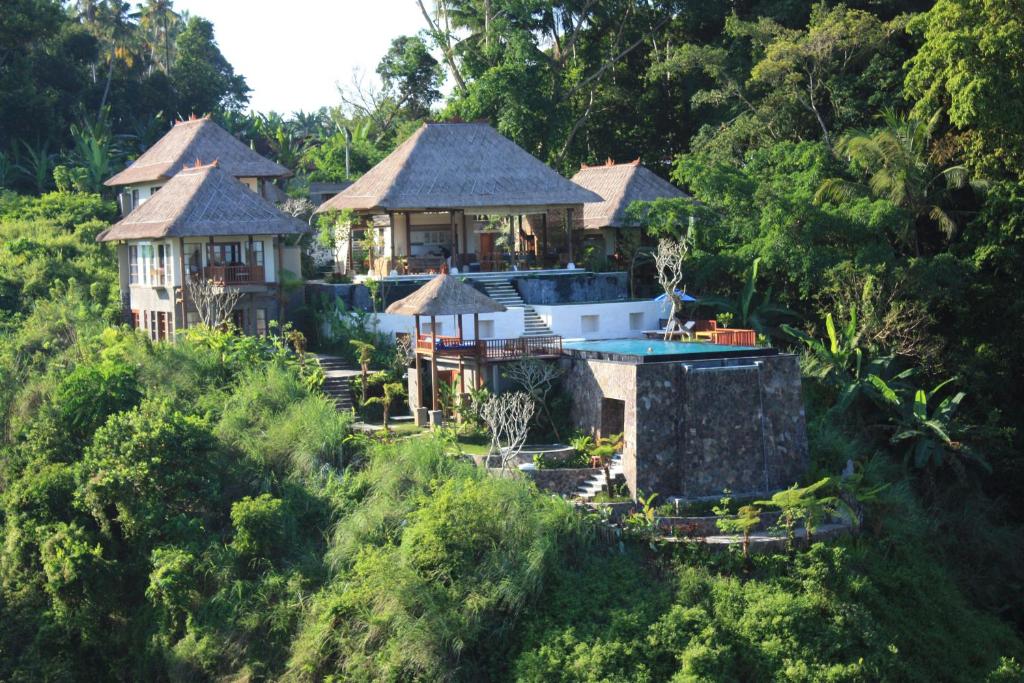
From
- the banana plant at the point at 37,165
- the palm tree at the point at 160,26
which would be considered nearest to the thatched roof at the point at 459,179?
the banana plant at the point at 37,165

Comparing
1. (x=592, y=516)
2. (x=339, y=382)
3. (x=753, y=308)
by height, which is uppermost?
(x=753, y=308)

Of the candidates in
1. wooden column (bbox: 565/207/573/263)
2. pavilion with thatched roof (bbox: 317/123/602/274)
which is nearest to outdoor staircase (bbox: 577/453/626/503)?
pavilion with thatched roof (bbox: 317/123/602/274)

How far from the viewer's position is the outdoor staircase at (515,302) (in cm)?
3431

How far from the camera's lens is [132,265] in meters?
38.5

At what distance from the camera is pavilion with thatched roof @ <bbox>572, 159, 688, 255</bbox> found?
39.8 metres

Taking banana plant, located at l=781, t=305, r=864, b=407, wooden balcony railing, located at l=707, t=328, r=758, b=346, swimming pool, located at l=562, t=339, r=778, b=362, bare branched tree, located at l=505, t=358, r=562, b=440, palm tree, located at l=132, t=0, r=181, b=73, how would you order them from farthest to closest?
1. palm tree, located at l=132, t=0, r=181, b=73
2. banana plant, located at l=781, t=305, r=864, b=407
3. wooden balcony railing, located at l=707, t=328, r=758, b=346
4. bare branched tree, located at l=505, t=358, r=562, b=440
5. swimming pool, located at l=562, t=339, r=778, b=362

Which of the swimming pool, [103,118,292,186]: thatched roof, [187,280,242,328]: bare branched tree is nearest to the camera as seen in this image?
the swimming pool

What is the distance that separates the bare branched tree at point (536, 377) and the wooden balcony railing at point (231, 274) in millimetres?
8928

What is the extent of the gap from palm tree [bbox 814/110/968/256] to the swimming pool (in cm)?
711

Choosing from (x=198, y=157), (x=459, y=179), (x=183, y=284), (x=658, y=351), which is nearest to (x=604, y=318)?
(x=459, y=179)

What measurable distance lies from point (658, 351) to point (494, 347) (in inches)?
145

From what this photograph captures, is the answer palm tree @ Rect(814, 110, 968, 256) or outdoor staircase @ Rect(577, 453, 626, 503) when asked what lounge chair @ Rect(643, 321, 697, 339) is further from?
palm tree @ Rect(814, 110, 968, 256)

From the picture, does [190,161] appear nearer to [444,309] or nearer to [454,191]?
[454,191]

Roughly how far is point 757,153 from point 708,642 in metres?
18.0
